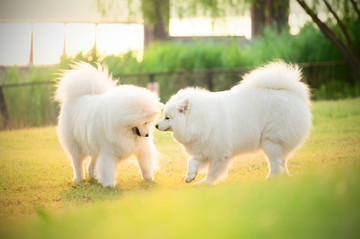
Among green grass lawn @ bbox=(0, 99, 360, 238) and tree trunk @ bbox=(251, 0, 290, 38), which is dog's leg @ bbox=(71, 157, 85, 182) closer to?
green grass lawn @ bbox=(0, 99, 360, 238)

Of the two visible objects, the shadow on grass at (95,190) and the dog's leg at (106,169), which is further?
the dog's leg at (106,169)

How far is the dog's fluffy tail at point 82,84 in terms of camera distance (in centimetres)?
721

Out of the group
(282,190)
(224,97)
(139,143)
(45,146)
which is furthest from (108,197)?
(45,146)

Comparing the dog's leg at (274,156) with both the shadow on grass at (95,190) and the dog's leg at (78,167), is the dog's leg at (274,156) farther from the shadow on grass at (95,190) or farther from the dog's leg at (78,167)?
the dog's leg at (78,167)

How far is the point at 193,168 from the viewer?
5984mm

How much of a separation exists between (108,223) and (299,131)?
3.75m

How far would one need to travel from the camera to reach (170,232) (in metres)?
2.79

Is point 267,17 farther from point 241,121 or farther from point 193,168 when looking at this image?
point 193,168

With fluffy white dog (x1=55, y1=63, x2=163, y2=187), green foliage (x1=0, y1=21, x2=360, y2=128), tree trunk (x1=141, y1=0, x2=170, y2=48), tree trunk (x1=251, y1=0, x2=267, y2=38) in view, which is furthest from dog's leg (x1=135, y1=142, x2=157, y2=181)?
tree trunk (x1=251, y1=0, x2=267, y2=38)

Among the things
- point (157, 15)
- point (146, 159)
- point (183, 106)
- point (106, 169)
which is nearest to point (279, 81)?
point (183, 106)

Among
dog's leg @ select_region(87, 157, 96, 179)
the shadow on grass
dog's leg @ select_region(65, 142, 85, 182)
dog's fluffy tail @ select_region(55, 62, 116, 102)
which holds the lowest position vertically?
the shadow on grass

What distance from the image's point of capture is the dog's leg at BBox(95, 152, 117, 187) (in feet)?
21.2

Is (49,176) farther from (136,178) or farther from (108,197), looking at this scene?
(108,197)

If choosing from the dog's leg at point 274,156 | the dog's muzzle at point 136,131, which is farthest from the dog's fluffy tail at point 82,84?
the dog's leg at point 274,156
